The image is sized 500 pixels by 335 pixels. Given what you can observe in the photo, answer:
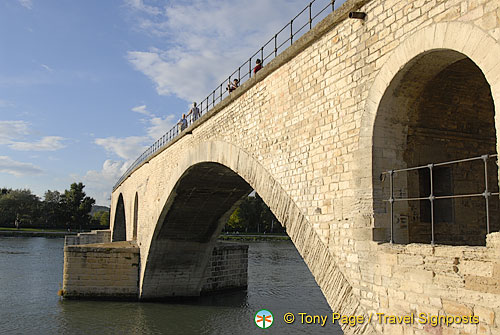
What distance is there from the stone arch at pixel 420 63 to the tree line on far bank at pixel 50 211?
234 feet

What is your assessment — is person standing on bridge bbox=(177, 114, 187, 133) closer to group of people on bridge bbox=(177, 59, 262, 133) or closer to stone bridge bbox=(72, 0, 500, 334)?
group of people on bridge bbox=(177, 59, 262, 133)

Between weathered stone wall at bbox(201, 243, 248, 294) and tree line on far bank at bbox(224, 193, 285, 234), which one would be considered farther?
tree line on far bank at bbox(224, 193, 285, 234)

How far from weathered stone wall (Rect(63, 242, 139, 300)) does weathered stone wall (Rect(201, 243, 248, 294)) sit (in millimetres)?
3429

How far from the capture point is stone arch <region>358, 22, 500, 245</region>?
4.49 metres

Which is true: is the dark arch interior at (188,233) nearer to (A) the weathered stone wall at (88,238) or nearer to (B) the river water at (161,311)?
(B) the river water at (161,311)

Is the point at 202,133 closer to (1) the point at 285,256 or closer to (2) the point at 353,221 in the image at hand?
(2) the point at 353,221

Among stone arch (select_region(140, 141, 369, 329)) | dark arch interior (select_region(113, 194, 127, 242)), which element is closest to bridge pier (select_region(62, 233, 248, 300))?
stone arch (select_region(140, 141, 369, 329))

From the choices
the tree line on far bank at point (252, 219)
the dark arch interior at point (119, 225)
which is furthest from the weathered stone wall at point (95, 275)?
the tree line on far bank at point (252, 219)

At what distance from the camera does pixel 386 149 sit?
6270mm

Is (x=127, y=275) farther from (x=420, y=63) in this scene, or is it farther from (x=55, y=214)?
(x=55, y=214)

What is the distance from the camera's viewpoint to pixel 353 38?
6.80 meters

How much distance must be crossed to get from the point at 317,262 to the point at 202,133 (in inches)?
321

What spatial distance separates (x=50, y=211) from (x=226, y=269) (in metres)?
58.9

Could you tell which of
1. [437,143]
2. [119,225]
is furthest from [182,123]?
[119,225]
